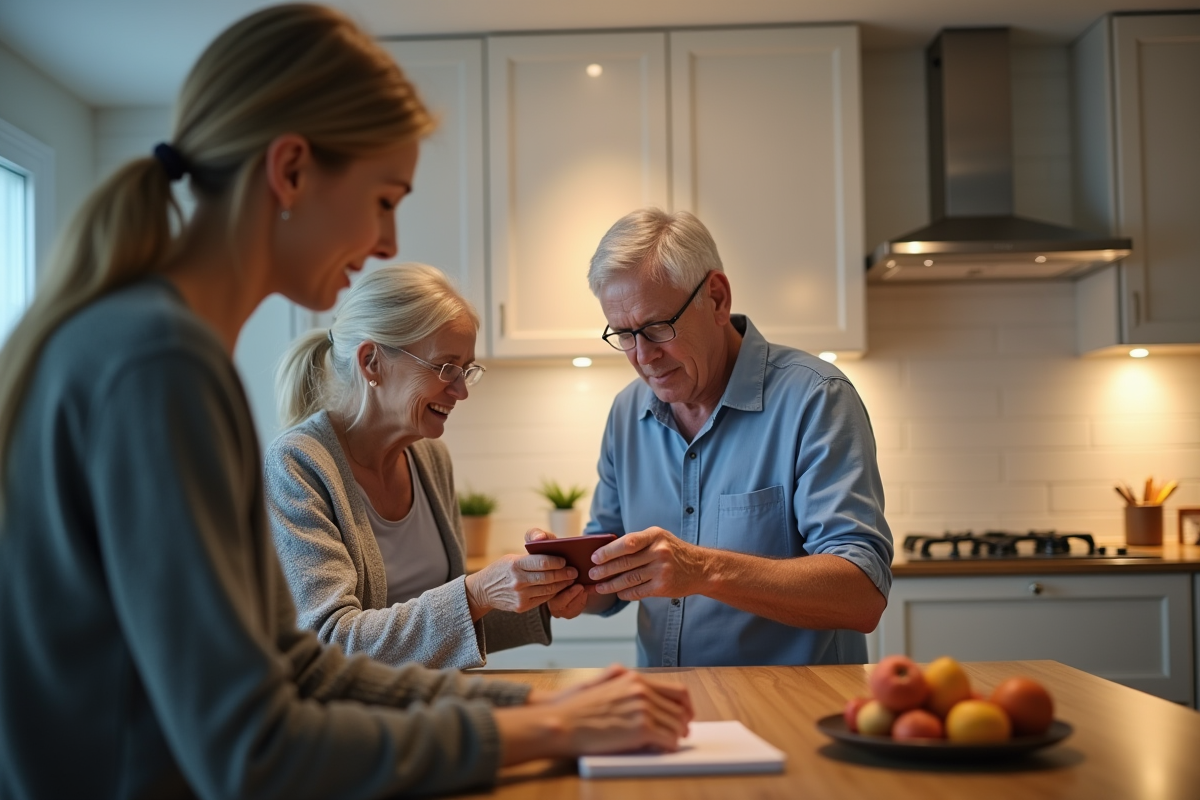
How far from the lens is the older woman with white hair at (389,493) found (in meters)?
1.79

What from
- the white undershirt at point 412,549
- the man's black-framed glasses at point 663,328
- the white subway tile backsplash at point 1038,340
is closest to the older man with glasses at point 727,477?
the man's black-framed glasses at point 663,328

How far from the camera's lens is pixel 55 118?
403 cm

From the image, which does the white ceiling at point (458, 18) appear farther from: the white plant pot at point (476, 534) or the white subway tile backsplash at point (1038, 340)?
the white plant pot at point (476, 534)

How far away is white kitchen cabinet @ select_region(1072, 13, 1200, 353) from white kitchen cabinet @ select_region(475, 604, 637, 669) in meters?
1.92

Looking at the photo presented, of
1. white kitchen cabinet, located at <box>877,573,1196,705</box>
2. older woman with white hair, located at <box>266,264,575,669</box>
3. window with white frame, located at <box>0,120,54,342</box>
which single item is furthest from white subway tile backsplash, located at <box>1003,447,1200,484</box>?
window with white frame, located at <box>0,120,54,342</box>

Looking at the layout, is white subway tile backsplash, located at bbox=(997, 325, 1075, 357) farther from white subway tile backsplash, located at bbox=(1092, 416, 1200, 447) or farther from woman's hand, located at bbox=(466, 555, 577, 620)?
woman's hand, located at bbox=(466, 555, 577, 620)

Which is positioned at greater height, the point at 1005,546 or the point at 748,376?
the point at 748,376

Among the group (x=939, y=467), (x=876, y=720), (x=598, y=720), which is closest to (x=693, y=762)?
(x=598, y=720)

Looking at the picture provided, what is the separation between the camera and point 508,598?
5.99 ft

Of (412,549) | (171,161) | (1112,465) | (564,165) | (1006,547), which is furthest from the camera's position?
(1112,465)

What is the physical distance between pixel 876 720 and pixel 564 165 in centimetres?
287

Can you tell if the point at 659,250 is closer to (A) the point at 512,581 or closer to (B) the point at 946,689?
(A) the point at 512,581

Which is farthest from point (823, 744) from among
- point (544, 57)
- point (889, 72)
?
point (889, 72)

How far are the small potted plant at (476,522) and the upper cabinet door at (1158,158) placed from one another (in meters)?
2.25
